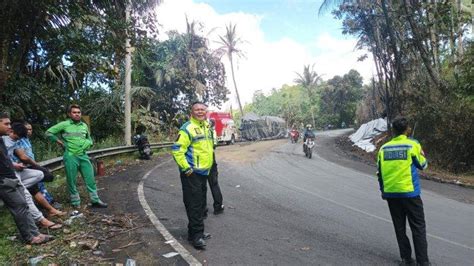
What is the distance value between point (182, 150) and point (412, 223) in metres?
3.15

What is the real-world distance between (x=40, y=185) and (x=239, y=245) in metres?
4.07

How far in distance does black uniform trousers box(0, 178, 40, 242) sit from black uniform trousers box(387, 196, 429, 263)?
480cm

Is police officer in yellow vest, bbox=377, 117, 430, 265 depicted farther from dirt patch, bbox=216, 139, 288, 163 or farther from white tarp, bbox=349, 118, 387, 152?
white tarp, bbox=349, 118, 387, 152

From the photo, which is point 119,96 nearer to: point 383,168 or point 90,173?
point 90,173

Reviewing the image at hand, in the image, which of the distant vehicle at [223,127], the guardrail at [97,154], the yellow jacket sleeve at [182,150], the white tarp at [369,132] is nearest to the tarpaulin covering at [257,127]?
the distant vehicle at [223,127]

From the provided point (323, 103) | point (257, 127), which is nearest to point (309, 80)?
point (323, 103)

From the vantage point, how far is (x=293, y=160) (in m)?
17.6

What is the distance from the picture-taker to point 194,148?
559 centimetres

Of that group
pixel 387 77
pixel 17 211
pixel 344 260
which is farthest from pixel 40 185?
pixel 387 77

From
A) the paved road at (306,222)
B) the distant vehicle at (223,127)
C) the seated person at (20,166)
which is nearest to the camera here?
the paved road at (306,222)

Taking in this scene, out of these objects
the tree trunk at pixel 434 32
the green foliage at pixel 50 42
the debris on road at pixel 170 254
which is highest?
the tree trunk at pixel 434 32

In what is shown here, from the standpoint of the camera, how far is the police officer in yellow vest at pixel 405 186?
15.8 ft

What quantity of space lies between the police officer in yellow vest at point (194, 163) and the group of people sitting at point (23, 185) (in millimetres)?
1972

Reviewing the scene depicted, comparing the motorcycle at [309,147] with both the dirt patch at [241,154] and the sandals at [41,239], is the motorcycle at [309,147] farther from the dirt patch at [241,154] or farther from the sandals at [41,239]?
the sandals at [41,239]
